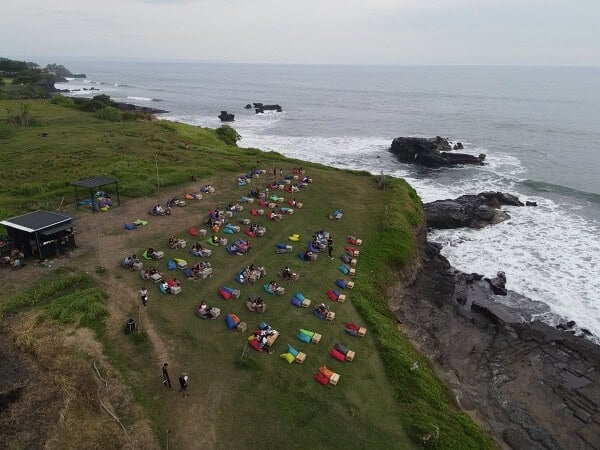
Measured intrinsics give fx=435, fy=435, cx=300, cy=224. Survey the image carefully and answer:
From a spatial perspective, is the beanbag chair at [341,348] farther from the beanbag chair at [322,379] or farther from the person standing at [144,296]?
the person standing at [144,296]

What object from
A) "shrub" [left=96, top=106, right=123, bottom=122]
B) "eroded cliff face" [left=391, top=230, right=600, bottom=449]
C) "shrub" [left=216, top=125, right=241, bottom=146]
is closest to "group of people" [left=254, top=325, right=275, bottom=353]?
"eroded cliff face" [left=391, top=230, right=600, bottom=449]

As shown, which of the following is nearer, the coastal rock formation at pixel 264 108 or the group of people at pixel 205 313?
the group of people at pixel 205 313

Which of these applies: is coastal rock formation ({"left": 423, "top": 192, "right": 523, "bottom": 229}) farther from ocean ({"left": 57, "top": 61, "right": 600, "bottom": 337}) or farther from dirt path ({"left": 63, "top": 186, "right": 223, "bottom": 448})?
dirt path ({"left": 63, "top": 186, "right": 223, "bottom": 448})

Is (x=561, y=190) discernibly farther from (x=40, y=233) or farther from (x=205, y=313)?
(x=40, y=233)

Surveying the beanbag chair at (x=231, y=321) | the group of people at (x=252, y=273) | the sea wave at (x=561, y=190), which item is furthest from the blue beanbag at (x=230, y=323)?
the sea wave at (x=561, y=190)

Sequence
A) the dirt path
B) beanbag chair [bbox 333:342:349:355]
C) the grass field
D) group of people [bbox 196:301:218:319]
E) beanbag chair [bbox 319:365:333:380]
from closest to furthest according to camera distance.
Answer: the dirt path < the grass field < beanbag chair [bbox 319:365:333:380] < beanbag chair [bbox 333:342:349:355] < group of people [bbox 196:301:218:319]

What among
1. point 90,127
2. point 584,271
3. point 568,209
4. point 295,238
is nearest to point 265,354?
point 295,238

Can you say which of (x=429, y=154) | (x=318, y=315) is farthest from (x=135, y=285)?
(x=429, y=154)
